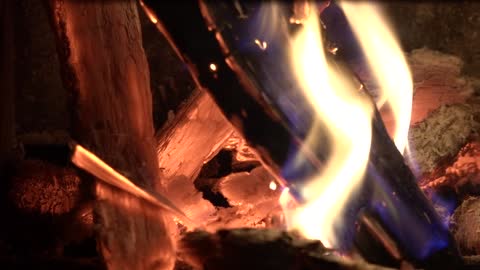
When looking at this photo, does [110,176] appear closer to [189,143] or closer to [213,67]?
[213,67]

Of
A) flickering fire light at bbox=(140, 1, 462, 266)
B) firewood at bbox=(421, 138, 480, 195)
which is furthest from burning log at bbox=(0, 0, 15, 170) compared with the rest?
firewood at bbox=(421, 138, 480, 195)

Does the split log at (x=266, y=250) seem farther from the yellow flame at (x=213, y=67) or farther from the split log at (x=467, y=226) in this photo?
the split log at (x=467, y=226)

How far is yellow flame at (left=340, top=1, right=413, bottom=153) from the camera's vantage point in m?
2.35

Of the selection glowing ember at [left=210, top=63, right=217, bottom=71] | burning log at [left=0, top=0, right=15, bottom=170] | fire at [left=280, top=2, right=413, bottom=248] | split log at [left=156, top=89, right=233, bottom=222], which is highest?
burning log at [left=0, top=0, right=15, bottom=170]

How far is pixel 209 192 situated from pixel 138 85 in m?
1.07

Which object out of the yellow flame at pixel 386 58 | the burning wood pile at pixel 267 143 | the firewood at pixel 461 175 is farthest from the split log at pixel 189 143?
the firewood at pixel 461 175

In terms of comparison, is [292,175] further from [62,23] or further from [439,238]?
[62,23]

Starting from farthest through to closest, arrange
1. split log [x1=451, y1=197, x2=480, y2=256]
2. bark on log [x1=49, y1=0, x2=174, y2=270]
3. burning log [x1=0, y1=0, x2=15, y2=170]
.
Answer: burning log [x1=0, y1=0, x2=15, y2=170] < split log [x1=451, y1=197, x2=480, y2=256] < bark on log [x1=49, y1=0, x2=174, y2=270]

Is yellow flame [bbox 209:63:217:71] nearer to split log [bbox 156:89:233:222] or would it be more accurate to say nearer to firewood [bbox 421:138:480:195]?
split log [bbox 156:89:233:222]

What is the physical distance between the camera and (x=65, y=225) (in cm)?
296

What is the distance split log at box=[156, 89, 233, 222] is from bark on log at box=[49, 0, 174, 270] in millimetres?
601

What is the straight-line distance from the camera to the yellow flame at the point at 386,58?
7.72 feet

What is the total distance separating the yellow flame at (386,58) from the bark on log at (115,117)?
0.99 m

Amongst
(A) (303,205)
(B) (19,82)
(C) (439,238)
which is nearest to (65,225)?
(B) (19,82)
